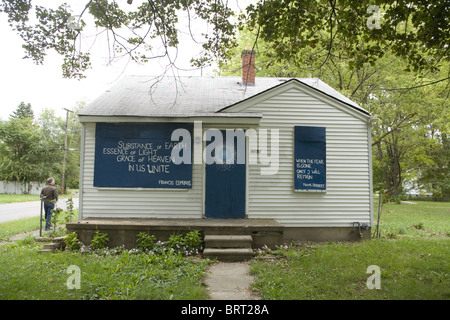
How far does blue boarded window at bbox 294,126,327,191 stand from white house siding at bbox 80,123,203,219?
2.79 metres

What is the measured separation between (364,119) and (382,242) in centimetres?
342

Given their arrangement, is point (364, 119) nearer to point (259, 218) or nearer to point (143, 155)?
point (259, 218)

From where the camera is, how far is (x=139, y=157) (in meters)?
7.92

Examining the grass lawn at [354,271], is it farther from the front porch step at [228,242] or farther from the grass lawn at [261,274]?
the front porch step at [228,242]

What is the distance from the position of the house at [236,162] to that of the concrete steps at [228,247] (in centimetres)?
89

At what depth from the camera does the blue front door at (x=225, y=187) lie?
7.91 meters

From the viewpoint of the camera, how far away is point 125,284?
4.43 metres

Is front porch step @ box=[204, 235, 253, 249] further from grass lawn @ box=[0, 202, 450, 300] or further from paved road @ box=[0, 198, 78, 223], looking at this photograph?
paved road @ box=[0, 198, 78, 223]

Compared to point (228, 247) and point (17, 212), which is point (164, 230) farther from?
point (17, 212)

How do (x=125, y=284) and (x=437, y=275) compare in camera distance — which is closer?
(x=125, y=284)

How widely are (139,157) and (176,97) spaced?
7.11ft

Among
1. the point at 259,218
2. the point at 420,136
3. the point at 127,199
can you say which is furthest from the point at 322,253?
the point at 420,136

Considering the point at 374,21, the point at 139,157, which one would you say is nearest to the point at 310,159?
the point at 374,21

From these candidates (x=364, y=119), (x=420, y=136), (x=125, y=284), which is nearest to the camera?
(x=125, y=284)
